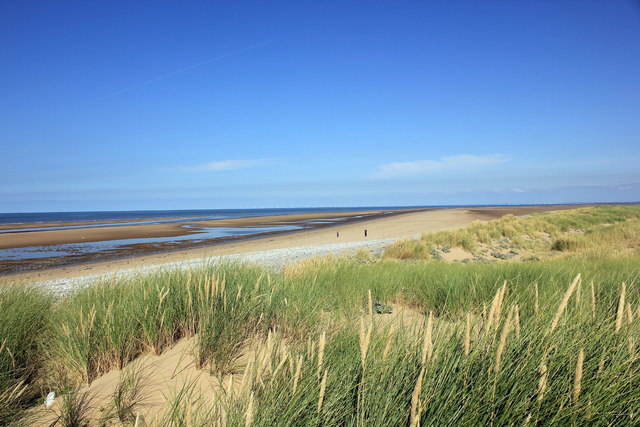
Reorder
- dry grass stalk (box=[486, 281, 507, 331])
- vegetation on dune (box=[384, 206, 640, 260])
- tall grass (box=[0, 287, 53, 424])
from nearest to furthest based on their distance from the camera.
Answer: dry grass stalk (box=[486, 281, 507, 331]) < tall grass (box=[0, 287, 53, 424]) < vegetation on dune (box=[384, 206, 640, 260])

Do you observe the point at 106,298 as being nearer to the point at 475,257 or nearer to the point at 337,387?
the point at 337,387

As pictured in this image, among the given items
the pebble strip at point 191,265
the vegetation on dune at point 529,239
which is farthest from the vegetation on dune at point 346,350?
the vegetation on dune at point 529,239

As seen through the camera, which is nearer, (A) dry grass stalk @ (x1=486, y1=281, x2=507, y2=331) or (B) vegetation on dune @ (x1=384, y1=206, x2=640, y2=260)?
(A) dry grass stalk @ (x1=486, y1=281, x2=507, y2=331)

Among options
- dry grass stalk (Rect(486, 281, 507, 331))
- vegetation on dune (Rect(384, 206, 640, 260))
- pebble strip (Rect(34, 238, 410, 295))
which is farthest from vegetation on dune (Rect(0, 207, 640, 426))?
vegetation on dune (Rect(384, 206, 640, 260))

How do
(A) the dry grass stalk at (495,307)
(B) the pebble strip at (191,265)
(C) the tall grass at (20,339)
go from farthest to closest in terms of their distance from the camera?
(B) the pebble strip at (191,265)
(C) the tall grass at (20,339)
(A) the dry grass stalk at (495,307)

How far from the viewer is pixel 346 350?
7.69 feet

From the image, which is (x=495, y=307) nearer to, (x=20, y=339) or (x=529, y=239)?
→ (x=20, y=339)

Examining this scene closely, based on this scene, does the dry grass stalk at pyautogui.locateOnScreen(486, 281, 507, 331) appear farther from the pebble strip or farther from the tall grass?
the pebble strip

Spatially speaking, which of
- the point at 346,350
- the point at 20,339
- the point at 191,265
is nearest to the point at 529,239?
the point at 191,265

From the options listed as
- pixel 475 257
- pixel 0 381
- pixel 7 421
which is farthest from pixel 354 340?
pixel 475 257

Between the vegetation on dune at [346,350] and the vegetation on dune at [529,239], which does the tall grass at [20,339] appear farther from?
the vegetation on dune at [529,239]

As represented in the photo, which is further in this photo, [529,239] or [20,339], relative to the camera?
[529,239]

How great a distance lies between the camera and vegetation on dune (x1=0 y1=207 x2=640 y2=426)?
170cm

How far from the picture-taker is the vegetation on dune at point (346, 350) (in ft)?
5.57
